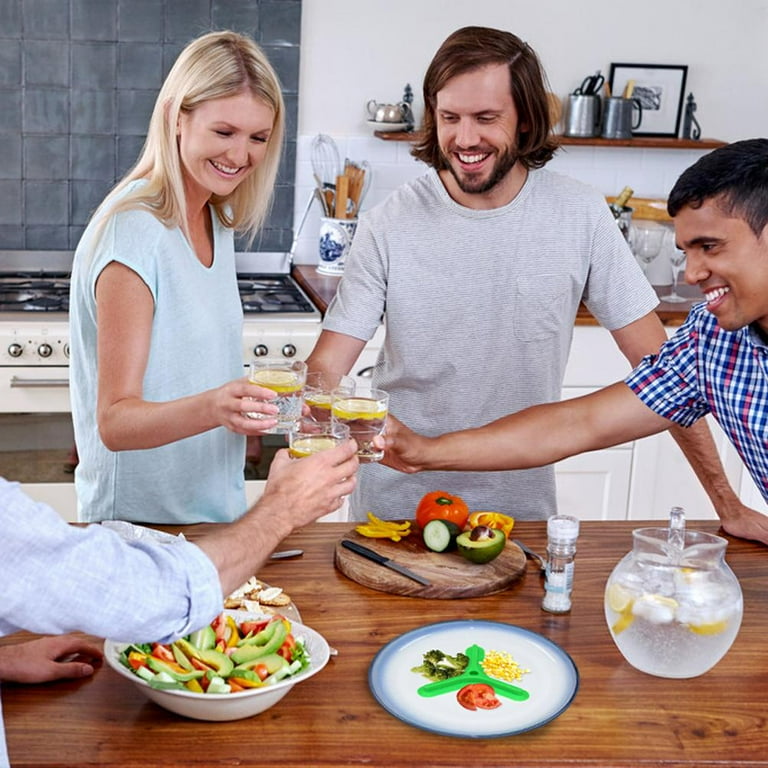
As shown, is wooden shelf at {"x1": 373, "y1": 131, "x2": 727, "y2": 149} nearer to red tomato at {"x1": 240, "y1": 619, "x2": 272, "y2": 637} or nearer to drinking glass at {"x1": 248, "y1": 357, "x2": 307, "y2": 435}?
drinking glass at {"x1": 248, "y1": 357, "x2": 307, "y2": 435}

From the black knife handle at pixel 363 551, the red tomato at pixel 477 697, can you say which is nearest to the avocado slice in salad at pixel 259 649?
the red tomato at pixel 477 697

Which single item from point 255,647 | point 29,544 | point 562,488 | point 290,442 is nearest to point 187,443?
point 290,442

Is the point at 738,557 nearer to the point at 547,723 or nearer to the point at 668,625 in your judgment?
the point at 668,625

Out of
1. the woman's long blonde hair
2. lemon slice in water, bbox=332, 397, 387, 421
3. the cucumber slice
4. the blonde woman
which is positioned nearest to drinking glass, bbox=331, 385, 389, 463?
lemon slice in water, bbox=332, 397, 387, 421

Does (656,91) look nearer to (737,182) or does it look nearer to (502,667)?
(737,182)

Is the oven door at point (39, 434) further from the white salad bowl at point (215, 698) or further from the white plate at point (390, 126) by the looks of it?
the white salad bowl at point (215, 698)

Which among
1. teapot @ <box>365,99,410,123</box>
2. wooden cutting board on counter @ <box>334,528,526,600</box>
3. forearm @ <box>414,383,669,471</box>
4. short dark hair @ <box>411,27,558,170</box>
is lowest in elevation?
wooden cutting board on counter @ <box>334,528,526,600</box>

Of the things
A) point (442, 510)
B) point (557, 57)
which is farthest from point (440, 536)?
point (557, 57)

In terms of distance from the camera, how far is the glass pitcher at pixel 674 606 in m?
1.69

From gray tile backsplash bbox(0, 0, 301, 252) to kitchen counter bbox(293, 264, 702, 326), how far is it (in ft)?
1.94

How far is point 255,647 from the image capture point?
66.6 inches

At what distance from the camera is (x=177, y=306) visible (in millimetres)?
2291

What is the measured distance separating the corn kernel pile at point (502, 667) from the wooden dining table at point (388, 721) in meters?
0.10

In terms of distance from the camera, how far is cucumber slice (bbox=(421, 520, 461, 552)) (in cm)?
214
